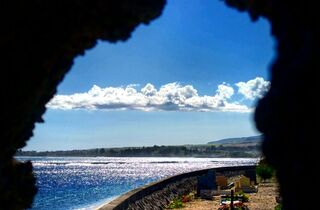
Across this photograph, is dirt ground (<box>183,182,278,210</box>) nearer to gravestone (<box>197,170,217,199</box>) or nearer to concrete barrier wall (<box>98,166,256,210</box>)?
concrete barrier wall (<box>98,166,256,210</box>)

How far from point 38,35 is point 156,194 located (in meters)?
35.4

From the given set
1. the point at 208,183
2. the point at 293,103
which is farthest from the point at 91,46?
the point at 208,183

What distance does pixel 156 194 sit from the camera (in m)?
44.9

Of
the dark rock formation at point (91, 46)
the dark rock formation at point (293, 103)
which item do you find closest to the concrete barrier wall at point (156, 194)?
the dark rock formation at point (91, 46)

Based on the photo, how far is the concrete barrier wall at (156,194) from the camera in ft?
103

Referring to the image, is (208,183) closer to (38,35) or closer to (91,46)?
(91,46)

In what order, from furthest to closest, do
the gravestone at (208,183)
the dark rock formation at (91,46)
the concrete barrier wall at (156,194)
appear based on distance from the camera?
the gravestone at (208,183)
the concrete barrier wall at (156,194)
the dark rock formation at (91,46)

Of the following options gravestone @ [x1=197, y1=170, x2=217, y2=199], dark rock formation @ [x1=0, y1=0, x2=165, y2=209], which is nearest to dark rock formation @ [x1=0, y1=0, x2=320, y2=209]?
dark rock formation @ [x1=0, y1=0, x2=165, y2=209]

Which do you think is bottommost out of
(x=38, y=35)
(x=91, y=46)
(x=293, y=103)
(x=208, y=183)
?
(x=208, y=183)

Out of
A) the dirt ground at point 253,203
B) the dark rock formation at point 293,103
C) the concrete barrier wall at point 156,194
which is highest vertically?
the dark rock formation at point 293,103

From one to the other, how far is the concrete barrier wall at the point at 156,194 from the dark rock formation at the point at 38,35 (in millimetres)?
16391

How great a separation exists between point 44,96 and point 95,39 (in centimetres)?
192

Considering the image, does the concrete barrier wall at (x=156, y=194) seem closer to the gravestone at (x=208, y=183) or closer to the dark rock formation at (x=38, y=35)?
the gravestone at (x=208, y=183)

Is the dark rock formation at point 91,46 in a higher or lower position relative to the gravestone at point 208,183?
higher
